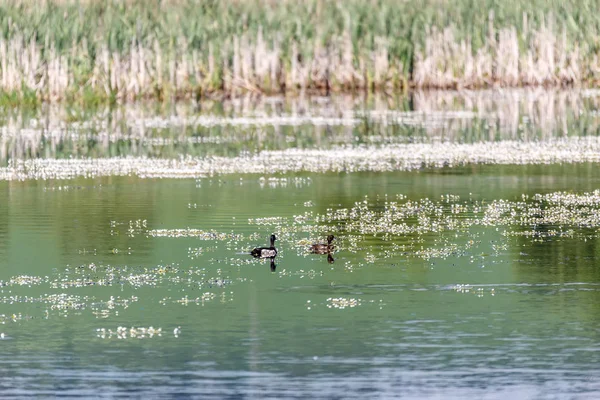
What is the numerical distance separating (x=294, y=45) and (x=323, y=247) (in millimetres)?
20926

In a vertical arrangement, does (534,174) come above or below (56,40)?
below

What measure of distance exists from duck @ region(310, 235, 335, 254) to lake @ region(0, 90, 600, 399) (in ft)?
0.52

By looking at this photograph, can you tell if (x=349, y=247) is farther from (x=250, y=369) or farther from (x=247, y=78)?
(x=247, y=78)

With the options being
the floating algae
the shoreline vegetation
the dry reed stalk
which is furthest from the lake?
the shoreline vegetation

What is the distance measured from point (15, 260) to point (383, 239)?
345 centimetres

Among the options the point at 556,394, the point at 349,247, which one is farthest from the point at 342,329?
the point at 349,247

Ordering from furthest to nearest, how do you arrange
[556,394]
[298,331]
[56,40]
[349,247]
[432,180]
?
1. [56,40]
2. [432,180]
3. [349,247]
4. [298,331]
5. [556,394]

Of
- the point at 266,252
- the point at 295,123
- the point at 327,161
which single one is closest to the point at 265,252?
the point at 266,252

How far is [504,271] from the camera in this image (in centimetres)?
1309

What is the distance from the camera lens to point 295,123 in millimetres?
28266

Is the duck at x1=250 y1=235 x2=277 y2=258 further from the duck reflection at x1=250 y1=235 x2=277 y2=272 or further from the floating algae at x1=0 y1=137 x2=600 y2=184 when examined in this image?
the floating algae at x1=0 y1=137 x2=600 y2=184

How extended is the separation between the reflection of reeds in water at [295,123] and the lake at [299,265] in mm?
148

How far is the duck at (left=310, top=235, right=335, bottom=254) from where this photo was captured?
549 inches

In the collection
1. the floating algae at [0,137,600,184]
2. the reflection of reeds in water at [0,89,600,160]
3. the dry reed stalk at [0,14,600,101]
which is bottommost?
the floating algae at [0,137,600,184]
